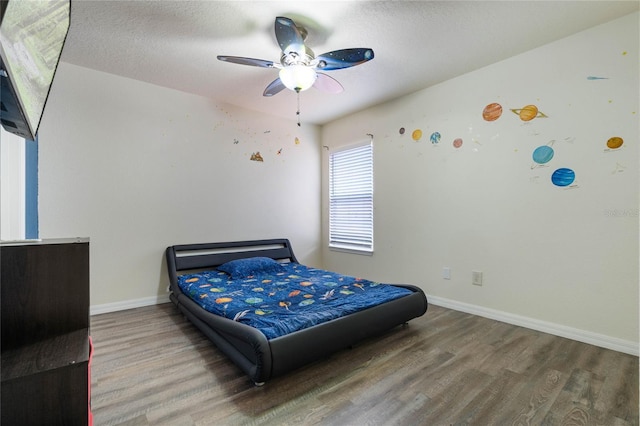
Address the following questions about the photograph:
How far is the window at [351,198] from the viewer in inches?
159

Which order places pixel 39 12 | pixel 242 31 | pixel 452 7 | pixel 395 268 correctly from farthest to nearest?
1. pixel 395 268
2. pixel 242 31
3. pixel 452 7
4. pixel 39 12

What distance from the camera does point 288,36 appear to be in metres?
2.01

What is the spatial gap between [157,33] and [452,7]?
90.0 inches

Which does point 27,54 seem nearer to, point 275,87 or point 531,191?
point 275,87

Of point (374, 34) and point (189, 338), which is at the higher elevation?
point (374, 34)

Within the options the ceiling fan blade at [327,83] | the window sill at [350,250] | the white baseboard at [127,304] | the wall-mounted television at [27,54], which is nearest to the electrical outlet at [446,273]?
the window sill at [350,250]

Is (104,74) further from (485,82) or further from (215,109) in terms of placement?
(485,82)

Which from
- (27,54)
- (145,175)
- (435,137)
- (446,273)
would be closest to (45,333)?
(27,54)

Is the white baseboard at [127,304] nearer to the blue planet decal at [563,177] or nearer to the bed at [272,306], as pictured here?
the bed at [272,306]

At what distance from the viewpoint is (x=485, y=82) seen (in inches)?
113

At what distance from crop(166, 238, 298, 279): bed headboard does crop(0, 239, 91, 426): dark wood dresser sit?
2.23 metres

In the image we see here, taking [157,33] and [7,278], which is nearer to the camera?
[7,278]

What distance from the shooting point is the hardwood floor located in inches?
58.4

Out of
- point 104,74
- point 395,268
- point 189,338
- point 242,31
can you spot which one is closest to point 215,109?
point 104,74
